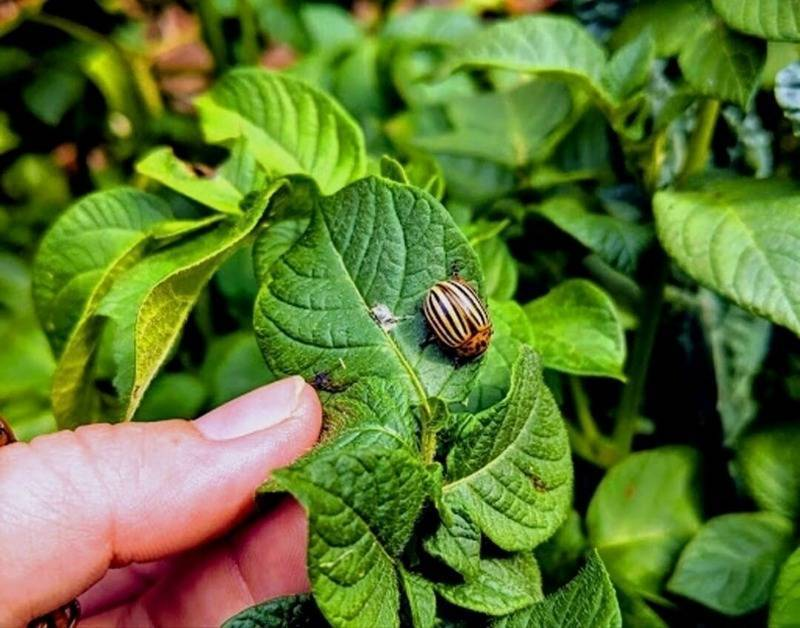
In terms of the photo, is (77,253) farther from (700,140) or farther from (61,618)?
(700,140)

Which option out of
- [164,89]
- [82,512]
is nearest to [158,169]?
[82,512]

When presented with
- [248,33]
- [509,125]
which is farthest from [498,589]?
[248,33]

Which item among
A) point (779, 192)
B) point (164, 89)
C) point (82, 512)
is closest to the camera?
point (82, 512)

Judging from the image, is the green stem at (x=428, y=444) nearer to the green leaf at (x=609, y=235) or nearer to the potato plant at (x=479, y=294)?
the potato plant at (x=479, y=294)

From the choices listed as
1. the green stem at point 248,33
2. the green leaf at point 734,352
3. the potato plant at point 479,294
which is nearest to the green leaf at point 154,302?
the potato plant at point 479,294

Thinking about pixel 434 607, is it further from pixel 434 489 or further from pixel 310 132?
pixel 310 132
